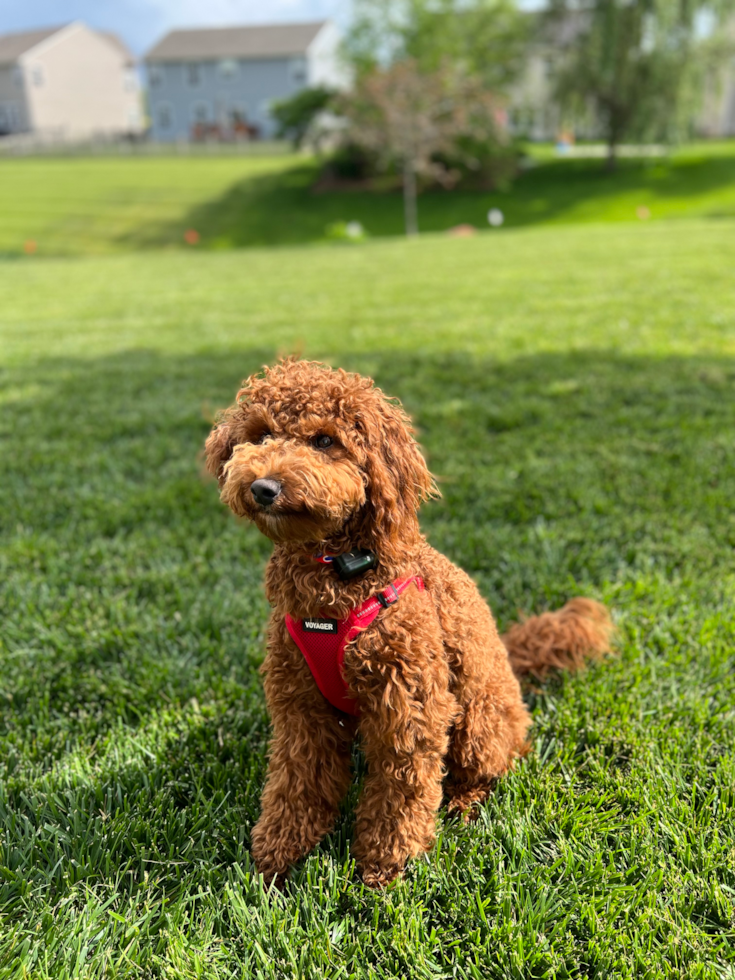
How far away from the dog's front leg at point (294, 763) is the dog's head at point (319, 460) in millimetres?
452

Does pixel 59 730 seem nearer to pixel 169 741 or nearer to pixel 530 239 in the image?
pixel 169 741

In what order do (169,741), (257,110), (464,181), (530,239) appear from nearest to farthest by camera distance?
(169,741) < (530,239) < (464,181) < (257,110)

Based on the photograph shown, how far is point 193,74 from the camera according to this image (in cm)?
6025

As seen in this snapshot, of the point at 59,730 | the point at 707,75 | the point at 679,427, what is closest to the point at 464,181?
the point at 707,75

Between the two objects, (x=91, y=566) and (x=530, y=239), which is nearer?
(x=91, y=566)

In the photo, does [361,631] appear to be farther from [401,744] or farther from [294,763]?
[294,763]

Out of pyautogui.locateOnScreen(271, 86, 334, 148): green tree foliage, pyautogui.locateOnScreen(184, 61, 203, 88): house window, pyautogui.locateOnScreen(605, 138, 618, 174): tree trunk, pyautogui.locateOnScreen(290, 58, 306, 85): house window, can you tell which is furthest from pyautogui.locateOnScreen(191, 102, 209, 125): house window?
pyautogui.locateOnScreen(605, 138, 618, 174): tree trunk

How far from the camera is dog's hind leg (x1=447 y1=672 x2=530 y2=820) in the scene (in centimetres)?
209

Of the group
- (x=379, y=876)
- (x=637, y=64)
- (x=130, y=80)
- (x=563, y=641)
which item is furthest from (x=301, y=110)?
(x=130, y=80)

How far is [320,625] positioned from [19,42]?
77361mm

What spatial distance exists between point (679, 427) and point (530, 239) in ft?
50.1

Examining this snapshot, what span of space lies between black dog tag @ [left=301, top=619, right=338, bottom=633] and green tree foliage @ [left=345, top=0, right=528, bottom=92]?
129 ft

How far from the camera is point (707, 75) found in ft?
95.6

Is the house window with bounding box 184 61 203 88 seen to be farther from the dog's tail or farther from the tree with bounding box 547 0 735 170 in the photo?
the dog's tail
